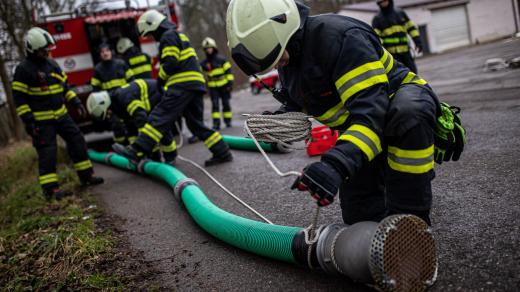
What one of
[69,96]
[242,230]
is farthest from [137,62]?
[242,230]

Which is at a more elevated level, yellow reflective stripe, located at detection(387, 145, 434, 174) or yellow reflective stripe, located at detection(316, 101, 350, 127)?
yellow reflective stripe, located at detection(316, 101, 350, 127)

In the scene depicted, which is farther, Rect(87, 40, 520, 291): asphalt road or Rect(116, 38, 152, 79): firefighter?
Rect(116, 38, 152, 79): firefighter

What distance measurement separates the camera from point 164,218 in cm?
380

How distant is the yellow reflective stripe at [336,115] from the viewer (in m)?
2.21

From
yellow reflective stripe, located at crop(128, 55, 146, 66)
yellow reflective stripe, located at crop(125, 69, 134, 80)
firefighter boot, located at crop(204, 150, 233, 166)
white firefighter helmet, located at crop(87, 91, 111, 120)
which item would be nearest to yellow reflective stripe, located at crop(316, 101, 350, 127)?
firefighter boot, located at crop(204, 150, 233, 166)

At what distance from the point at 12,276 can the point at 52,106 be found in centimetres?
288

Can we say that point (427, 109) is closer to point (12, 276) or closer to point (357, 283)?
point (357, 283)

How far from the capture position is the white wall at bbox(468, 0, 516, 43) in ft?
92.0

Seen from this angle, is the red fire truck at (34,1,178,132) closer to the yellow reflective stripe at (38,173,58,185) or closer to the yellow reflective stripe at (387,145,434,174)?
the yellow reflective stripe at (38,173,58,185)

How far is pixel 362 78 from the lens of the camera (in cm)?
188

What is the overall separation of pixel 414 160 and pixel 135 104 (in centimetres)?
449

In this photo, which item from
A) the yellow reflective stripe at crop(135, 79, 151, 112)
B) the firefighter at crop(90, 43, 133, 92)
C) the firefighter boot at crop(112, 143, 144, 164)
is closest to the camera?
the firefighter boot at crop(112, 143, 144, 164)

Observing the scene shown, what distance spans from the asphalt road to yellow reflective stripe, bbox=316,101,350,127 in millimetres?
782

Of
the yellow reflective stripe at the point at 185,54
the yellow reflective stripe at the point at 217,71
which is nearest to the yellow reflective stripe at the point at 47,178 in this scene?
the yellow reflective stripe at the point at 185,54
